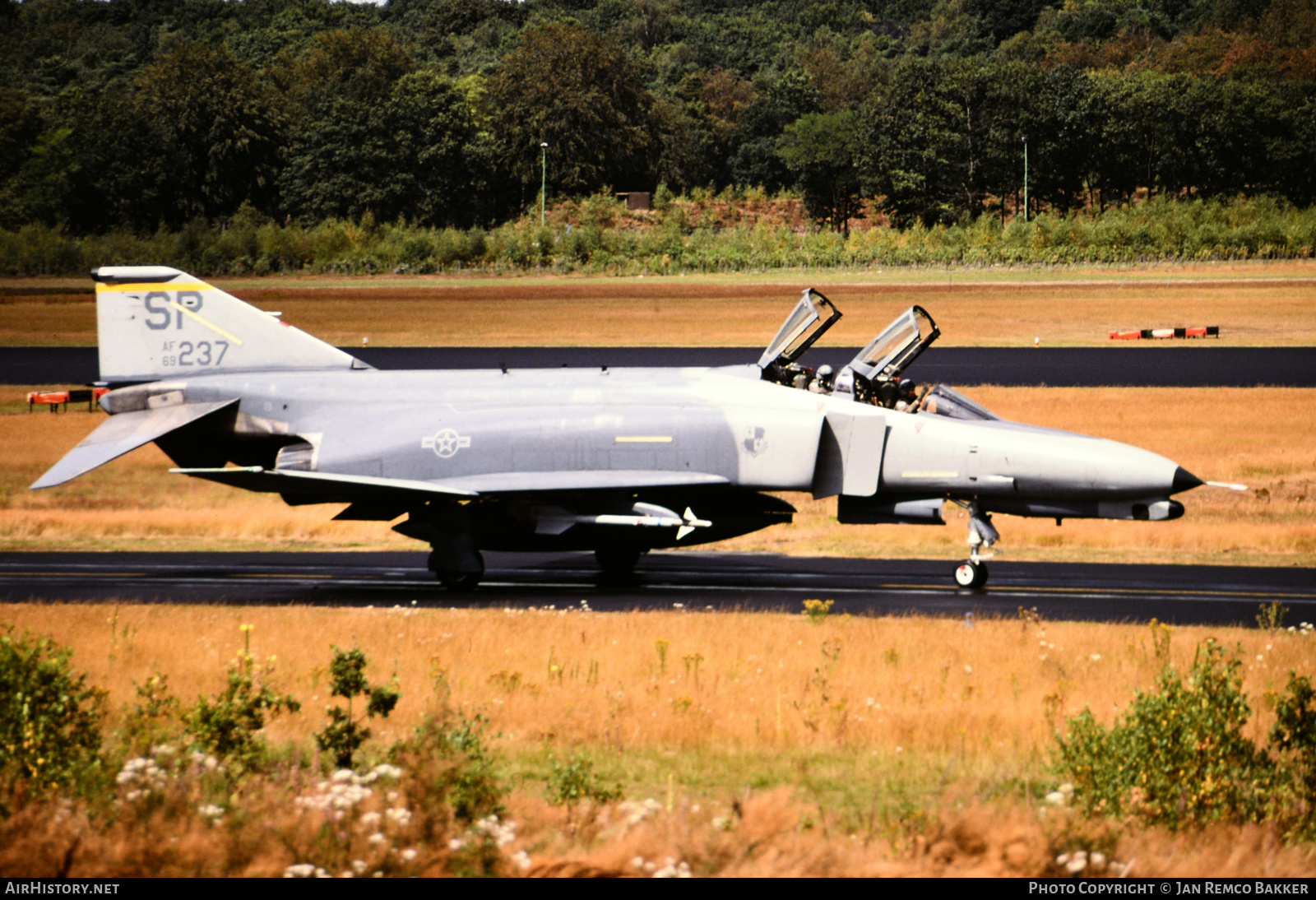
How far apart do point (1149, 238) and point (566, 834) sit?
80334 mm

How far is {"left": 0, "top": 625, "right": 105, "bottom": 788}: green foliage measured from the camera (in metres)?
8.12

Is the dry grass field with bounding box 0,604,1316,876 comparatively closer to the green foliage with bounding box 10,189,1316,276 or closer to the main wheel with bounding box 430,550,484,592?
the main wheel with bounding box 430,550,484,592

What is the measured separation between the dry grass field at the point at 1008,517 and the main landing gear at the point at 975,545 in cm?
424

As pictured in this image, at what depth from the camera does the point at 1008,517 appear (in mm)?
27781

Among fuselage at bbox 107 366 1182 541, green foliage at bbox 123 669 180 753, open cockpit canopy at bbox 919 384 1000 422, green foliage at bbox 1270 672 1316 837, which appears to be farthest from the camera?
open cockpit canopy at bbox 919 384 1000 422

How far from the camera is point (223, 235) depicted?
266ft

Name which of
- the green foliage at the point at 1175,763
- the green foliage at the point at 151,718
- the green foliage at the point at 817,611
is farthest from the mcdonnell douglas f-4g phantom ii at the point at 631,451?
the green foliage at the point at 1175,763

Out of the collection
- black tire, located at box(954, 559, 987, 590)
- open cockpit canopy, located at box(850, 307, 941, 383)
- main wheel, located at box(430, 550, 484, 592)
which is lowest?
main wheel, located at box(430, 550, 484, 592)

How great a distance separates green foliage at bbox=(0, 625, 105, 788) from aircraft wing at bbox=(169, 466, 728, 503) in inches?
333

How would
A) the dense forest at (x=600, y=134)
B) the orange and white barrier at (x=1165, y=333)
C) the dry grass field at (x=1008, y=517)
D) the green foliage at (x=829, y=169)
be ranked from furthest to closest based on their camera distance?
the green foliage at (x=829, y=169)
the dense forest at (x=600, y=134)
the orange and white barrier at (x=1165, y=333)
the dry grass field at (x=1008, y=517)

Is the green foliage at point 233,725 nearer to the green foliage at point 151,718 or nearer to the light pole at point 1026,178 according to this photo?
the green foliage at point 151,718

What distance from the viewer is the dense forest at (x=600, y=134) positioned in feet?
277

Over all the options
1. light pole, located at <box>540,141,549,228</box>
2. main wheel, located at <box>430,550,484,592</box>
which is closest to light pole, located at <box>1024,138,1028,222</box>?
light pole, located at <box>540,141,549,228</box>

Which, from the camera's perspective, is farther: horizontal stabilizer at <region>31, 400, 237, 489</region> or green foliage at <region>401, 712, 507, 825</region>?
horizontal stabilizer at <region>31, 400, 237, 489</region>
